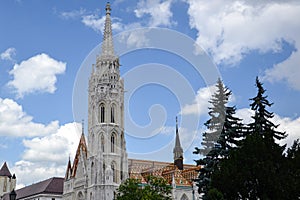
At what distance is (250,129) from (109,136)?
46.4m

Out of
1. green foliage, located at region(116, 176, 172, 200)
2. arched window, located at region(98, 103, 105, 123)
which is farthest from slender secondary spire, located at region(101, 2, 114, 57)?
green foliage, located at region(116, 176, 172, 200)

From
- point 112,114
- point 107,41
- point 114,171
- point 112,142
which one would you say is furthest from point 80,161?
point 107,41

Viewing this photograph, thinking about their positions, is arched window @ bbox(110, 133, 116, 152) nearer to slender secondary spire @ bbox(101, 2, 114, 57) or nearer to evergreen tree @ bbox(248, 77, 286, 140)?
slender secondary spire @ bbox(101, 2, 114, 57)

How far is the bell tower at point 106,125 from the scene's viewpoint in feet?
250

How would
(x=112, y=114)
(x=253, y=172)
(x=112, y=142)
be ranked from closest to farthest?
1. (x=253, y=172)
2. (x=112, y=142)
3. (x=112, y=114)

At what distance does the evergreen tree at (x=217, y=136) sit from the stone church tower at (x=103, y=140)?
42.2 metres

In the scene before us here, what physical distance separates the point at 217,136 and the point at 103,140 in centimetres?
4680

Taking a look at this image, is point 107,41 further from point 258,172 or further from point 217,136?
point 258,172

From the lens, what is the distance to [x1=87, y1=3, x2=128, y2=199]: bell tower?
7606cm

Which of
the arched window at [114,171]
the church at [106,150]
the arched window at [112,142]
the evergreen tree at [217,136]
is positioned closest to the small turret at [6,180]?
the church at [106,150]

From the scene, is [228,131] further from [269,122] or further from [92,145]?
[92,145]

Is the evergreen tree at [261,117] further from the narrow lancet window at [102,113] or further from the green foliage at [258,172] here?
the narrow lancet window at [102,113]

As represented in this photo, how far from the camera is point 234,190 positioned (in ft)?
98.4

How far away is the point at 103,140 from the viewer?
260ft
